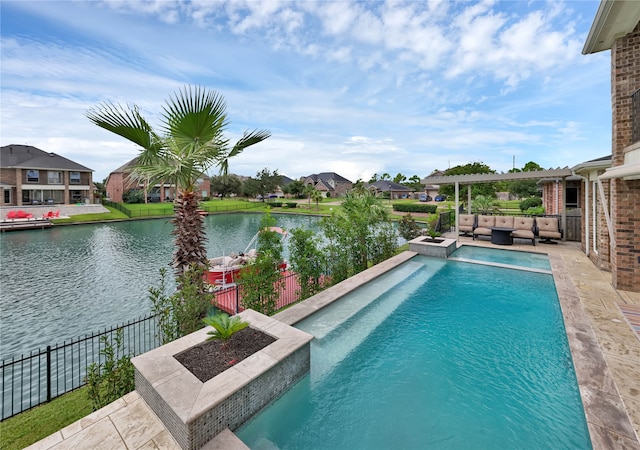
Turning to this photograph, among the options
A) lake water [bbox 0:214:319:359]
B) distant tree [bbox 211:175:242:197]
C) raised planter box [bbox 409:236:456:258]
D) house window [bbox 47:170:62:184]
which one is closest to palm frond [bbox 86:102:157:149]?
lake water [bbox 0:214:319:359]

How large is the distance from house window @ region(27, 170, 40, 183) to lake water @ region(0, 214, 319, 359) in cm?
1628

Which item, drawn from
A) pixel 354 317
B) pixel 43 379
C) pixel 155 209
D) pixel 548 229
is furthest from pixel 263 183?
pixel 354 317

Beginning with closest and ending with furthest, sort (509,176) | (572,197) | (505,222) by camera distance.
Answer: (509,176)
(505,222)
(572,197)

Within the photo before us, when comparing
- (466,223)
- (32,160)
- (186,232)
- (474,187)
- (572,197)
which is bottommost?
(466,223)

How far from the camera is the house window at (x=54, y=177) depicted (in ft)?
118

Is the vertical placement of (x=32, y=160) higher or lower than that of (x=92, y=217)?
higher

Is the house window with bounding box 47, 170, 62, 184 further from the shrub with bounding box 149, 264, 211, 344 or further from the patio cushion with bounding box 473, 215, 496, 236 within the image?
the patio cushion with bounding box 473, 215, 496, 236

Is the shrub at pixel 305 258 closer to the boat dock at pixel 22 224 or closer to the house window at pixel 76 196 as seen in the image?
the boat dock at pixel 22 224

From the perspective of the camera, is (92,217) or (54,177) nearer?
(92,217)

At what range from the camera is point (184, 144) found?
17.6ft

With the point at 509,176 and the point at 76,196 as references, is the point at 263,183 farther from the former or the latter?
the point at 509,176

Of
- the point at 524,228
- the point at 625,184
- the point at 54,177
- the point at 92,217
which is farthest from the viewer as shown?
the point at 54,177

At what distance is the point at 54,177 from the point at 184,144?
4381 centimetres

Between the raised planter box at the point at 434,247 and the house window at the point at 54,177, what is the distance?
44.9m
